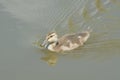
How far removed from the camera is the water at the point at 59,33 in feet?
23.6

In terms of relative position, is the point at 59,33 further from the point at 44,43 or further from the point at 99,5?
the point at 99,5

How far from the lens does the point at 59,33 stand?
812cm

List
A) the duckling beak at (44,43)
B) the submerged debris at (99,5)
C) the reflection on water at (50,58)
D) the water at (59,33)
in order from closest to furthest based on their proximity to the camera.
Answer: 1. the water at (59,33)
2. the reflection on water at (50,58)
3. the duckling beak at (44,43)
4. the submerged debris at (99,5)

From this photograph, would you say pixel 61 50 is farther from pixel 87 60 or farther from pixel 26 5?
pixel 26 5

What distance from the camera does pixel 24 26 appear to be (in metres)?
8.22

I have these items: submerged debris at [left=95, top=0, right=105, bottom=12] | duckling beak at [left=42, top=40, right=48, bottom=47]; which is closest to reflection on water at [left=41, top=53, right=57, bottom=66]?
duckling beak at [left=42, top=40, right=48, bottom=47]

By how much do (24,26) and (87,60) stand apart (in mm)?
1419

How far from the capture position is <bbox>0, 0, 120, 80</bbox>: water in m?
7.20

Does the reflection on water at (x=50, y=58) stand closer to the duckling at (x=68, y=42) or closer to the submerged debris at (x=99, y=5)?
the duckling at (x=68, y=42)

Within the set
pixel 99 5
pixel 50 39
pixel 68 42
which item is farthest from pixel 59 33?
pixel 99 5

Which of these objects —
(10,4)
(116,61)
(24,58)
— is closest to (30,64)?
(24,58)

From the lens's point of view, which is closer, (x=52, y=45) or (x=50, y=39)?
(x=50, y=39)

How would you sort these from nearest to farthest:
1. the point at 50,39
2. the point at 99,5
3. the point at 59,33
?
the point at 50,39
the point at 59,33
the point at 99,5

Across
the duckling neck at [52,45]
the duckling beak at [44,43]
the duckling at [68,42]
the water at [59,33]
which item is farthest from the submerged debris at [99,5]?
the duckling beak at [44,43]
